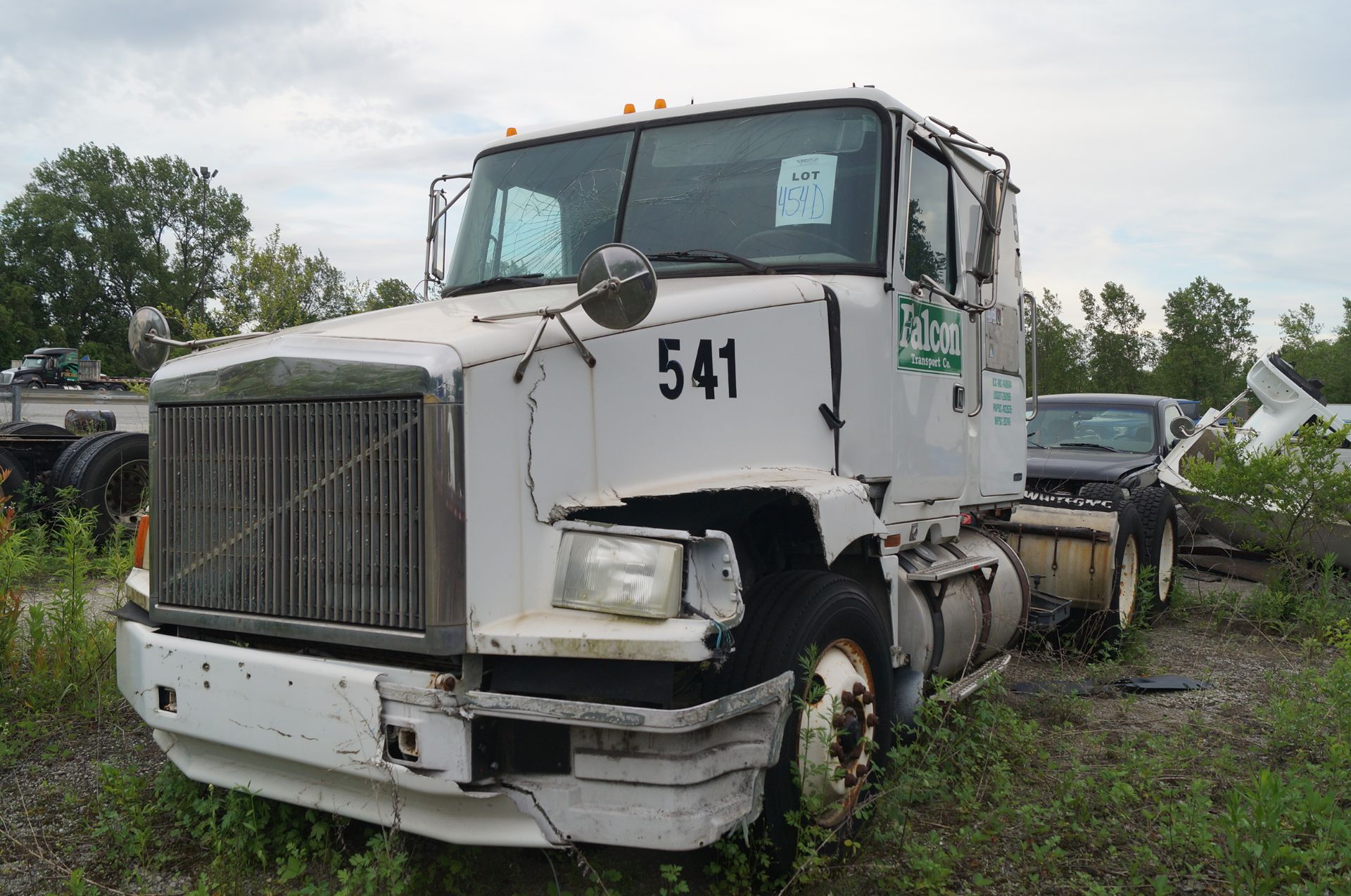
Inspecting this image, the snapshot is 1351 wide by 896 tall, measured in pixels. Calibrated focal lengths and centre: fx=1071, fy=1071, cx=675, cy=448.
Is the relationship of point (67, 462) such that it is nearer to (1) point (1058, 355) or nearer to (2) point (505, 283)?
(2) point (505, 283)

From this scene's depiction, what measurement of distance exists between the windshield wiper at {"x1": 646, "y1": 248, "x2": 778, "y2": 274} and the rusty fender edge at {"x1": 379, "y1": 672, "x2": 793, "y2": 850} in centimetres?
184

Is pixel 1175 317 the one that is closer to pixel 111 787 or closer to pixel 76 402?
pixel 76 402

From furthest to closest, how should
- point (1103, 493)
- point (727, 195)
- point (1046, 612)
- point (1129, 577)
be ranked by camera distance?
1. point (1103, 493)
2. point (1129, 577)
3. point (1046, 612)
4. point (727, 195)

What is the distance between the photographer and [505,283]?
185 inches

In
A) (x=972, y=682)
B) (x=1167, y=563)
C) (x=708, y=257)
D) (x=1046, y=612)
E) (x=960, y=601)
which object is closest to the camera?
(x=708, y=257)

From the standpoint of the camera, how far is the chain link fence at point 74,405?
1912 centimetres

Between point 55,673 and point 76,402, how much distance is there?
1694cm

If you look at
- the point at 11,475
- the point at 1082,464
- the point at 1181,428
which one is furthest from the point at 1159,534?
the point at 11,475

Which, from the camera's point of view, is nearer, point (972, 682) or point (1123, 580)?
point (972, 682)

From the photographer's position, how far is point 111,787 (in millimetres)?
4035

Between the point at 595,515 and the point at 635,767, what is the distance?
75cm

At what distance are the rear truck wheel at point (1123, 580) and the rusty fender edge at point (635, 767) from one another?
4.82 metres

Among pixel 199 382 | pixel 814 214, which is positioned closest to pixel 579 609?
pixel 199 382

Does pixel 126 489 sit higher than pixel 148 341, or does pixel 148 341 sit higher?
pixel 148 341
